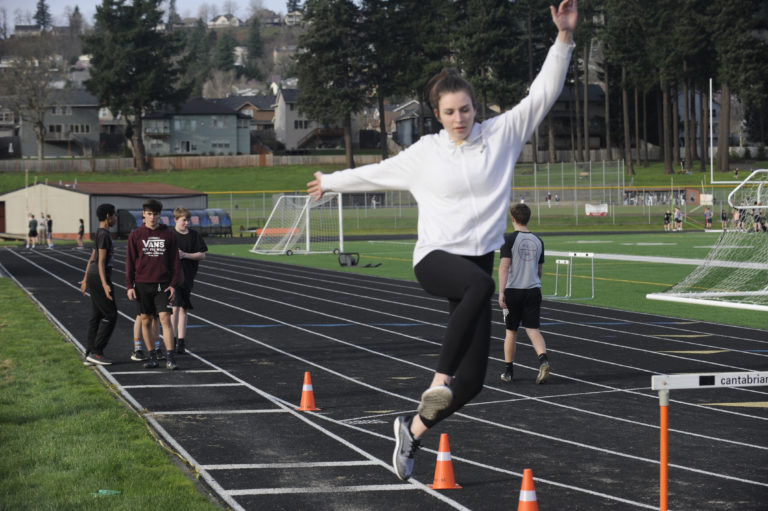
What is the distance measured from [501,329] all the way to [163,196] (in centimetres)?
5006

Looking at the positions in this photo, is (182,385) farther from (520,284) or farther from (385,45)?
(385,45)

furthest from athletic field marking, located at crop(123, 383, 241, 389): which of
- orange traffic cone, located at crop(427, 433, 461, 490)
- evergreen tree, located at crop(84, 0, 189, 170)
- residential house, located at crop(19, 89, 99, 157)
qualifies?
residential house, located at crop(19, 89, 99, 157)

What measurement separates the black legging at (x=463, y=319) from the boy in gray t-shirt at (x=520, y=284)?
20.9 feet

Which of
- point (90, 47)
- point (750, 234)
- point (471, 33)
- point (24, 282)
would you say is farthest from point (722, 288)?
point (90, 47)

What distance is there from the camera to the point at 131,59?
100562 millimetres

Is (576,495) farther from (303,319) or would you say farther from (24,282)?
(24,282)

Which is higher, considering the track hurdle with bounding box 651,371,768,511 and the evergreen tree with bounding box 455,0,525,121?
the evergreen tree with bounding box 455,0,525,121

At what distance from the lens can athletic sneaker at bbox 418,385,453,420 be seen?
208 inches

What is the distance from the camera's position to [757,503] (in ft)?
21.8

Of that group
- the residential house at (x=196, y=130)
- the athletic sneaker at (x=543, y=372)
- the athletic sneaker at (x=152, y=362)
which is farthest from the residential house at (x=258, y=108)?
the athletic sneaker at (x=543, y=372)

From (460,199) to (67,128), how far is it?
400 feet

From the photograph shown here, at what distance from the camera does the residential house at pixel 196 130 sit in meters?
118

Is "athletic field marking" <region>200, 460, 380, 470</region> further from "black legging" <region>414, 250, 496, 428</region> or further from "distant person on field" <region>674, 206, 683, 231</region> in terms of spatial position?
"distant person on field" <region>674, 206, 683, 231</region>

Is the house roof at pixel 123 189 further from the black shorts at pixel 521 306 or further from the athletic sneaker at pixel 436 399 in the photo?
the athletic sneaker at pixel 436 399
